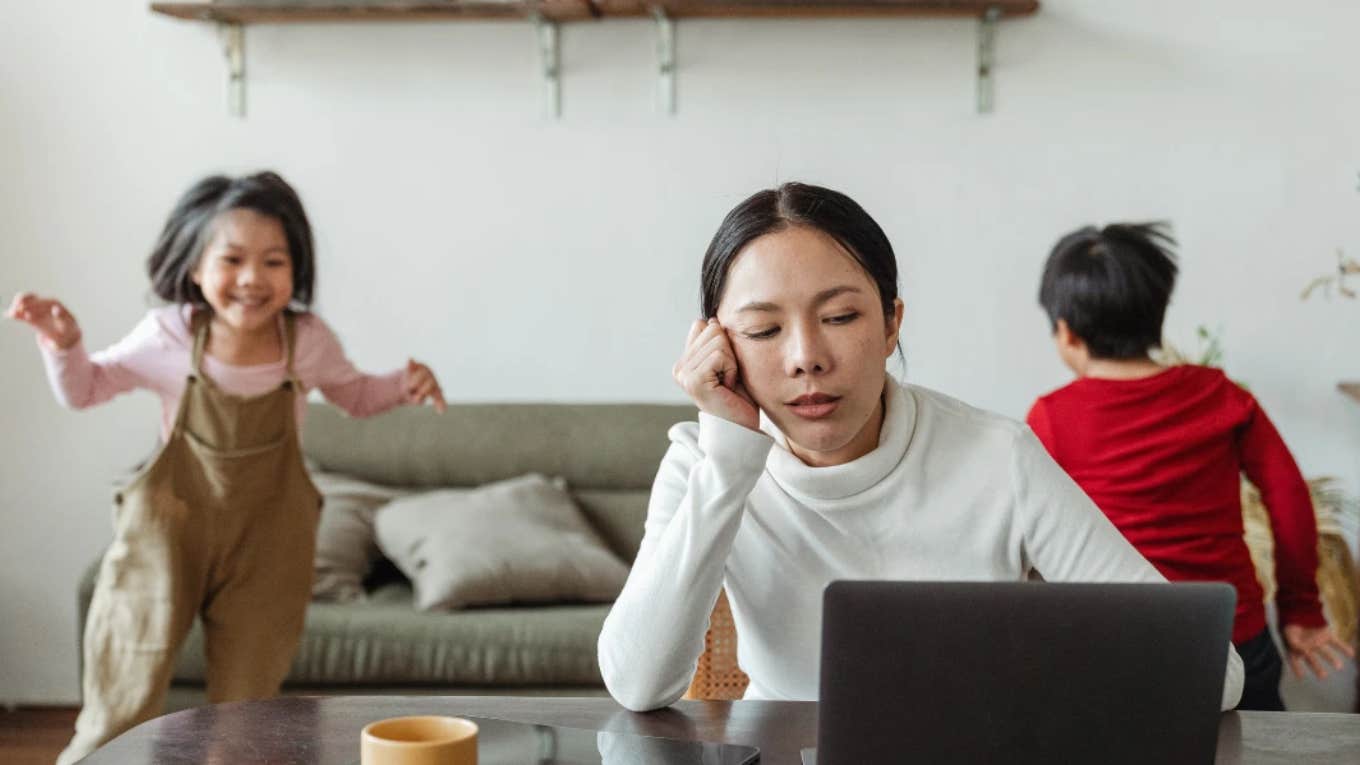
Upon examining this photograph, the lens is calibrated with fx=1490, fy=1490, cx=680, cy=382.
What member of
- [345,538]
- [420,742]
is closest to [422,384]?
[345,538]

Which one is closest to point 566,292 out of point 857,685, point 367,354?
point 367,354

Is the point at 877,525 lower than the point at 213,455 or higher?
higher

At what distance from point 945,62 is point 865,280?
229 cm

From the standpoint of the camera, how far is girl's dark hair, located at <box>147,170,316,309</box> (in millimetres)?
2498

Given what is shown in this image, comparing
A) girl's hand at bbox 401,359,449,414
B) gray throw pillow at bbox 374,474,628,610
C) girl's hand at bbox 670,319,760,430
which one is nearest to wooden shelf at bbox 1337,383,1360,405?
gray throw pillow at bbox 374,474,628,610

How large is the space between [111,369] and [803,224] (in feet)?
5.06

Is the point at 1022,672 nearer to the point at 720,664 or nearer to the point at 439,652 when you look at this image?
the point at 720,664

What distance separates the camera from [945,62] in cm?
357

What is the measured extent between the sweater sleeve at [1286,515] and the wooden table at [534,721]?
0.89 meters

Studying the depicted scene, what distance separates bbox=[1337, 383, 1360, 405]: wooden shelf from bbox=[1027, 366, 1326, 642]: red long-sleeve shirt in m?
1.34

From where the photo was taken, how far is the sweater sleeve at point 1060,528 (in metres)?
1.40

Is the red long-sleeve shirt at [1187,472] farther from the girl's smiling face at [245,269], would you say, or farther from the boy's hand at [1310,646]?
the girl's smiling face at [245,269]

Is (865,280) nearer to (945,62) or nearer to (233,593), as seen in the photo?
(233,593)

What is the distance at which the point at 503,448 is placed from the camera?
3.47 m
